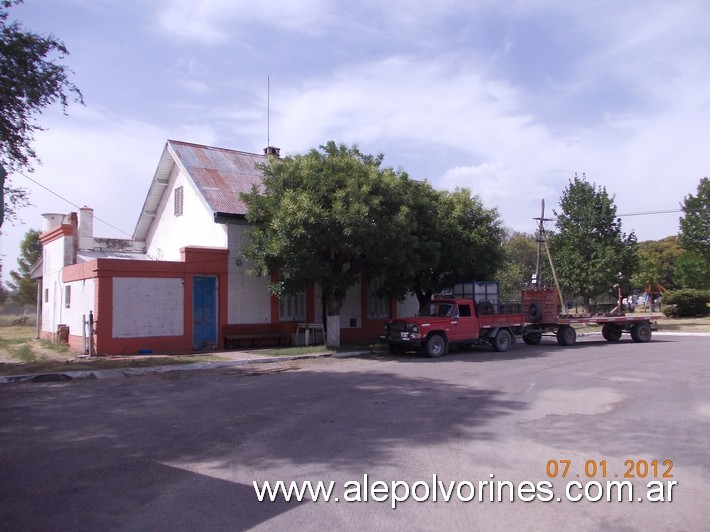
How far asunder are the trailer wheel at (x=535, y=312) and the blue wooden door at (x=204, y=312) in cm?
1281

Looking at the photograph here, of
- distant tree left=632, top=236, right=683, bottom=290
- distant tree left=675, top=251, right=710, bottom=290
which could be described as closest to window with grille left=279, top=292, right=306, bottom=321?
distant tree left=675, top=251, right=710, bottom=290

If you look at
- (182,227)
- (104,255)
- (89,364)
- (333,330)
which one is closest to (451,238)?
(333,330)

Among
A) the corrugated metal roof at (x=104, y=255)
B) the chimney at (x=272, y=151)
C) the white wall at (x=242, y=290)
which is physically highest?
the chimney at (x=272, y=151)

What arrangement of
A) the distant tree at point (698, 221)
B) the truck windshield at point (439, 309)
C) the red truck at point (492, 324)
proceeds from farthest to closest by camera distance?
the distant tree at point (698, 221)
the truck windshield at point (439, 309)
the red truck at point (492, 324)

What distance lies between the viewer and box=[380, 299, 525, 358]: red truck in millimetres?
19234

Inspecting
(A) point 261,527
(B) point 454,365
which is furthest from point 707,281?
(A) point 261,527

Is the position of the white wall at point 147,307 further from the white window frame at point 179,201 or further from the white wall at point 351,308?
the white wall at point 351,308

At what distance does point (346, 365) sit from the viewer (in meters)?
17.2

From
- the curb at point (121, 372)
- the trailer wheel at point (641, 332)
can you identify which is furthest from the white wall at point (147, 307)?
Result: the trailer wheel at point (641, 332)

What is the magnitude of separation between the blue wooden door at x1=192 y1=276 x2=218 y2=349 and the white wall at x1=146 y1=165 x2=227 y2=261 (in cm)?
165

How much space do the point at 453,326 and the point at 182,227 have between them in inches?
483

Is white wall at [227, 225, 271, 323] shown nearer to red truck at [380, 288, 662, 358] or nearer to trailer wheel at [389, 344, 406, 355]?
red truck at [380, 288, 662, 358]

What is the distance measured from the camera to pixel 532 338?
24547 millimetres

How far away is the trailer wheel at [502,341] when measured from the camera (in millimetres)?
21203
